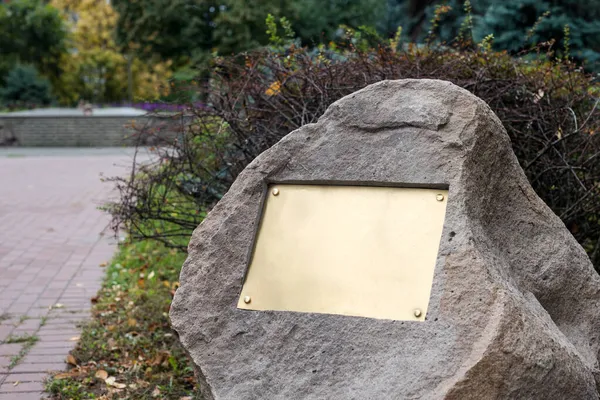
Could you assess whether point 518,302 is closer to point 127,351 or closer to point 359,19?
point 127,351

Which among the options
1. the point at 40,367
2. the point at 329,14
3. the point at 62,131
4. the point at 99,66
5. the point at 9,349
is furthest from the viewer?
the point at 99,66

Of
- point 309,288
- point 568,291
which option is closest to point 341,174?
point 309,288

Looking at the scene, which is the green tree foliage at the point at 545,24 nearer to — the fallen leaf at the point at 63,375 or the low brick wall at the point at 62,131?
the fallen leaf at the point at 63,375

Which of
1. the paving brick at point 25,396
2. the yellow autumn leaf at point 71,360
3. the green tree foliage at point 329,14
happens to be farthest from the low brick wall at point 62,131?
the paving brick at point 25,396

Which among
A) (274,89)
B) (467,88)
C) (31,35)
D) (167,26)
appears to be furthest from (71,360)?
(31,35)

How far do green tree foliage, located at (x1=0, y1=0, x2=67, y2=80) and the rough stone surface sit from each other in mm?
26957

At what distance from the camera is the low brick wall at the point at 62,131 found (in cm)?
1962

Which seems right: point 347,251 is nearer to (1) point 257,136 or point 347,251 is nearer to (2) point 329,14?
(1) point 257,136

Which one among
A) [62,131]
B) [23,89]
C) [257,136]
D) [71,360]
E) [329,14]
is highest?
[257,136]

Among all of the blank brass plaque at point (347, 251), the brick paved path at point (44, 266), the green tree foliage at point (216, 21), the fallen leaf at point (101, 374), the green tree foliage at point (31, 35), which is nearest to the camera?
the blank brass plaque at point (347, 251)

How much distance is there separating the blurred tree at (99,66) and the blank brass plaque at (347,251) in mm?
26723

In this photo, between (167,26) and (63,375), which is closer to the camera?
(63,375)

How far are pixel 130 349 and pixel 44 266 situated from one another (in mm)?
2350

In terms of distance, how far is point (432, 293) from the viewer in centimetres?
251
